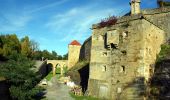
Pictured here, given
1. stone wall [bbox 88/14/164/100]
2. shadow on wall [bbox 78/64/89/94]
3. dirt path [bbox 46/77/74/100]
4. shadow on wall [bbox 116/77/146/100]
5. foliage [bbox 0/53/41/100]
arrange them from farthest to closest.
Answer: shadow on wall [bbox 78/64/89/94] → dirt path [bbox 46/77/74/100] → stone wall [bbox 88/14/164/100] → foliage [bbox 0/53/41/100] → shadow on wall [bbox 116/77/146/100]

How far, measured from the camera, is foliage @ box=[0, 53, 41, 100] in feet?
84.3

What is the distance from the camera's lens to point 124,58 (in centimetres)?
2738

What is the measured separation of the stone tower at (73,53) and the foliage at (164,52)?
31.1 metres

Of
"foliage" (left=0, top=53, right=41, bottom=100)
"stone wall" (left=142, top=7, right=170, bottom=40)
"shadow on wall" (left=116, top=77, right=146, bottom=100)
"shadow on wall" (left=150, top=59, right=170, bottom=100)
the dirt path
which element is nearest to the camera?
"shadow on wall" (left=150, top=59, right=170, bottom=100)

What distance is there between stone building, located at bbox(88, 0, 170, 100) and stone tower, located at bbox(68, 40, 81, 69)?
27.1 m

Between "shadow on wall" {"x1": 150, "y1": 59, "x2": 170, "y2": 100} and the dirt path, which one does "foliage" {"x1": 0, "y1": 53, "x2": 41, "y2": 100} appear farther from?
"shadow on wall" {"x1": 150, "y1": 59, "x2": 170, "y2": 100}

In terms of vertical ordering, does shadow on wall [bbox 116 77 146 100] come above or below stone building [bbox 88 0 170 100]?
below

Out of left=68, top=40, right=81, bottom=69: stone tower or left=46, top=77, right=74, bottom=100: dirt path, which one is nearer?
left=46, top=77, right=74, bottom=100: dirt path

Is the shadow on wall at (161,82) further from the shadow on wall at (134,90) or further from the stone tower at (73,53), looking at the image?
the stone tower at (73,53)

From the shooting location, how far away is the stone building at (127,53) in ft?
84.9

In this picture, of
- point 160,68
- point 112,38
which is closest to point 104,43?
point 112,38

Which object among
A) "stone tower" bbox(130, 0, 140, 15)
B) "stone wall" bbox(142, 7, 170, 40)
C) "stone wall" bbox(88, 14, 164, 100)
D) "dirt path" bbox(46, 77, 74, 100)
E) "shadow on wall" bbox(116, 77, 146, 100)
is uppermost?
"stone tower" bbox(130, 0, 140, 15)

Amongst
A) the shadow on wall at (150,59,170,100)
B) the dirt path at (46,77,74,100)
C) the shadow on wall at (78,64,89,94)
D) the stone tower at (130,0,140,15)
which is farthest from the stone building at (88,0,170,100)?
the shadow on wall at (78,64,89,94)

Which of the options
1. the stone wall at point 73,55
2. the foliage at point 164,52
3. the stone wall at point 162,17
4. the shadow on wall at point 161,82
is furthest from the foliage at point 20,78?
the stone wall at point 73,55
